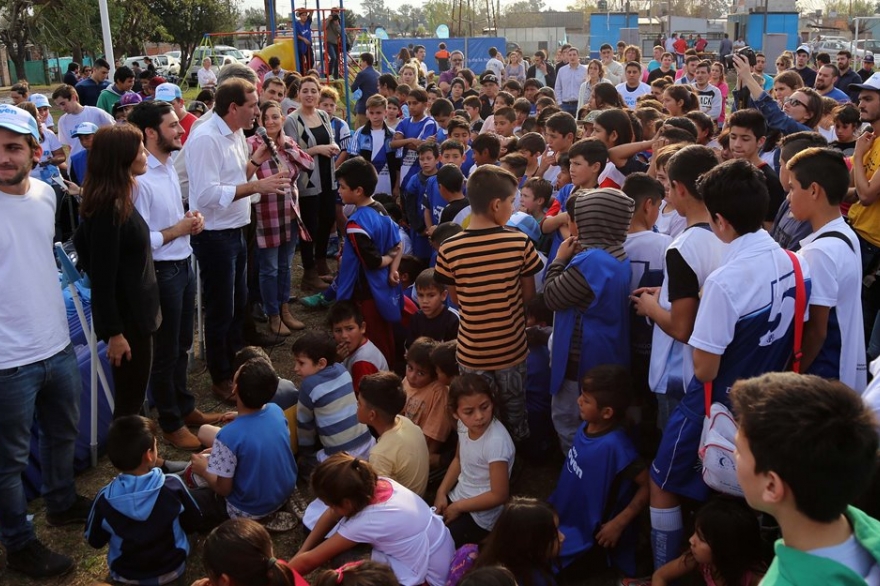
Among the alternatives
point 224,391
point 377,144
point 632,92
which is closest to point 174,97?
point 377,144

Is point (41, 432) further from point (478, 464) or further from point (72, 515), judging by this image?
point (478, 464)

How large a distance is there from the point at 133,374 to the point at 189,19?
45.9m

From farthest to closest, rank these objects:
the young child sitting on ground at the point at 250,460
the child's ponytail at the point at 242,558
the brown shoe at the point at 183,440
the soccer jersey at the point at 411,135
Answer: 1. the soccer jersey at the point at 411,135
2. the brown shoe at the point at 183,440
3. the young child sitting on ground at the point at 250,460
4. the child's ponytail at the point at 242,558

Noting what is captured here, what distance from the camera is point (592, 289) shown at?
369 centimetres

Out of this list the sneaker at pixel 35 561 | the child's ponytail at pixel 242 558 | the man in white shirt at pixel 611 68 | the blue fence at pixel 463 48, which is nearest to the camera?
the child's ponytail at pixel 242 558

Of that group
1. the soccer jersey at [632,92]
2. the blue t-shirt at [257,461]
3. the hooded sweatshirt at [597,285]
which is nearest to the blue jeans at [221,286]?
the blue t-shirt at [257,461]

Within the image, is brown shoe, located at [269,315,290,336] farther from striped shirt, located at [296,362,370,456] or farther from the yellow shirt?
the yellow shirt

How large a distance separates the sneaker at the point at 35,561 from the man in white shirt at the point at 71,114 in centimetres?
691

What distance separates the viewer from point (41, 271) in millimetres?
3436

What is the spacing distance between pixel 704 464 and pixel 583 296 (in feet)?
3.60

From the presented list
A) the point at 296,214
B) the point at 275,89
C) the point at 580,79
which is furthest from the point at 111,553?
the point at 580,79

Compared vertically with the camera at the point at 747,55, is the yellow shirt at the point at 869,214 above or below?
below

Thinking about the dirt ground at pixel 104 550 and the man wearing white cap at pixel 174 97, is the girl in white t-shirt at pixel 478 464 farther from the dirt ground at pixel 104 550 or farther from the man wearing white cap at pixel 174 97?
the man wearing white cap at pixel 174 97

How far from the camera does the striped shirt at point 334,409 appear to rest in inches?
170
